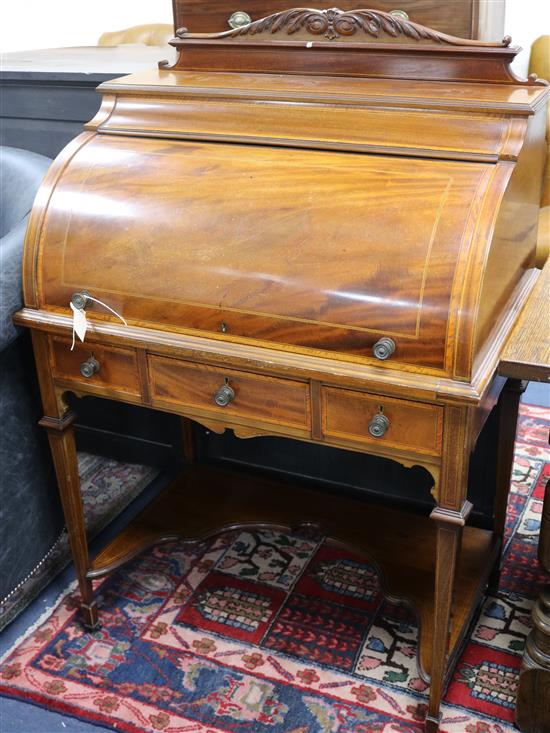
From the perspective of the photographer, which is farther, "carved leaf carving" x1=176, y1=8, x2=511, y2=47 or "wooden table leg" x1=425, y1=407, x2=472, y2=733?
"carved leaf carving" x1=176, y1=8, x2=511, y2=47

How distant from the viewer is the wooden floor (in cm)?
223

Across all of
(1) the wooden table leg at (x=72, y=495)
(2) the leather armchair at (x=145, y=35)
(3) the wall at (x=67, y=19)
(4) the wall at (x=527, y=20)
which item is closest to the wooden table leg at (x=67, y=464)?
(1) the wooden table leg at (x=72, y=495)

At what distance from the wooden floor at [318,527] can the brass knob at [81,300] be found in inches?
31.4

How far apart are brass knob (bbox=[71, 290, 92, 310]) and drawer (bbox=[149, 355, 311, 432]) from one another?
0.19 m

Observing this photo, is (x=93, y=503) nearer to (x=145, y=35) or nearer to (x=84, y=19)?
(x=145, y=35)

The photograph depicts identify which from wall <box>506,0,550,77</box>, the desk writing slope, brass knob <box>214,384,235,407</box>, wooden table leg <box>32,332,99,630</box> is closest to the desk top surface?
the desk writing slope

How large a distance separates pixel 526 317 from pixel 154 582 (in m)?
1.32

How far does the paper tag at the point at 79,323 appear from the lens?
189 centimetres

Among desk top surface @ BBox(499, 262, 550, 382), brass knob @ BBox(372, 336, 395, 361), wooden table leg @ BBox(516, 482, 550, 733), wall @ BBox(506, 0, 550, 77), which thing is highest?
wall @ BBox(506, 0, 550, 77)

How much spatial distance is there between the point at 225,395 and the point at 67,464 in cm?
55

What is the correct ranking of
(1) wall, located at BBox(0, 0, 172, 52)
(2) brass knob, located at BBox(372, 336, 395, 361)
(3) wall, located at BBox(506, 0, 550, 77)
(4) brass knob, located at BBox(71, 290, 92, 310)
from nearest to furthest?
(2) brass knob, located at BBox(372, 336, 395, 361) → (4) brass knob, located at BBox(71, 290, 92, 310) → (3) wall, located at BBox(506, 0, 550, 77) → (1) wall, located at BBox(0, 0, 172, 52)

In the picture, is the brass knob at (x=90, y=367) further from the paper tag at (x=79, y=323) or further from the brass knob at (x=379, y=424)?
the brass knob at (x=379, y=424)

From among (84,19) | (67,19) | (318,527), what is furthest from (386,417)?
(67,19)

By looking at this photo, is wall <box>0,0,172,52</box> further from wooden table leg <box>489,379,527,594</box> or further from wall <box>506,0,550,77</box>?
wooden table leg <box>489,379,527,594</box>
